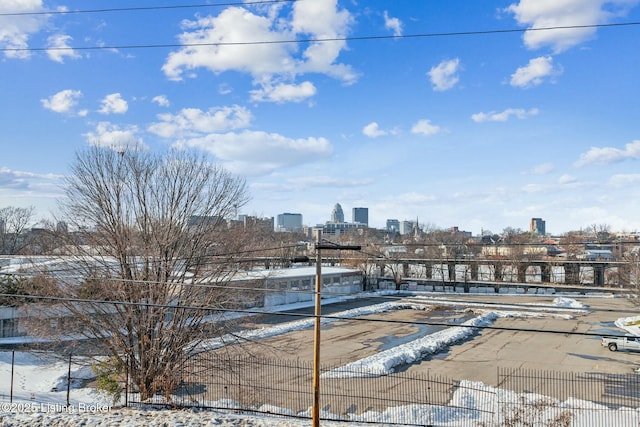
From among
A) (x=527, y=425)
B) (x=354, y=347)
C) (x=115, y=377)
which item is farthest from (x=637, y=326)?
(x=115, y=377)

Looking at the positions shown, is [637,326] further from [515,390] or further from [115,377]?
[115,377]

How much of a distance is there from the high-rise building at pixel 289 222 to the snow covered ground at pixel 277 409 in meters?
22.9

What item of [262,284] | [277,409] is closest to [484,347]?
[262,284]

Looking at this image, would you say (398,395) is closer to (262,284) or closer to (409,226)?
(262,284)

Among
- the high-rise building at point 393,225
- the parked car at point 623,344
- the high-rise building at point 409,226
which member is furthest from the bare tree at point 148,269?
the high-rise building at point 393,225

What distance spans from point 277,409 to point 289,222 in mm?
38321

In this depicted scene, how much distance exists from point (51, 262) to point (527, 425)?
61.0 ft

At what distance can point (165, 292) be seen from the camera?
57.1 ft

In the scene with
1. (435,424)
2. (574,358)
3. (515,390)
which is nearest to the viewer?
(435,424)

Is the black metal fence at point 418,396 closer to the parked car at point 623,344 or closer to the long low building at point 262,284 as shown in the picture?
the long low building at point 262,284

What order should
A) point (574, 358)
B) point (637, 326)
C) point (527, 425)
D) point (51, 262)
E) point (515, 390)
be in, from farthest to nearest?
point (637, 326) < point (574, 358) < point (515, 390) < point (51, 262) < point (527, 425)

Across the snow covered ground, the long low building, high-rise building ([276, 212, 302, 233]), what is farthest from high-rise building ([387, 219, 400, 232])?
the snow covered ground

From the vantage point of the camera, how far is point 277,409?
17.8 m

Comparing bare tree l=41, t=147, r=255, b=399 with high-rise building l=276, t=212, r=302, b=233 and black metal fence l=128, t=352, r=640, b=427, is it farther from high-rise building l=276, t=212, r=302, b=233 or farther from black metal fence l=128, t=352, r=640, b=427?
high-rise building l=276, t=212, r=302, b=233
